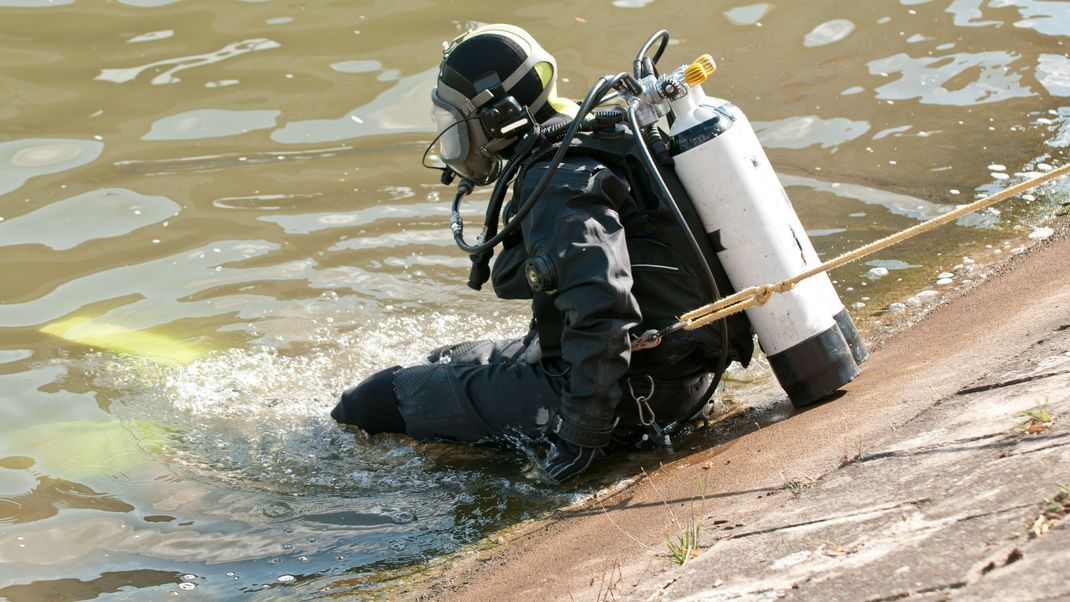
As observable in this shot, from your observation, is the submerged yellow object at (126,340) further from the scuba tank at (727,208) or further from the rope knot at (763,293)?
the rope knot at (763,293)

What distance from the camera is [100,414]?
4.27 m

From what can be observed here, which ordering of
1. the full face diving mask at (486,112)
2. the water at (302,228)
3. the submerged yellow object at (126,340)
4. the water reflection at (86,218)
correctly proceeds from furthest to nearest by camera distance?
the water reflection at (86,218), the submerged yellow object at (126,340), the water at (302,228), the full face diving mask at (486,112)

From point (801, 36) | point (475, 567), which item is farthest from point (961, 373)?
point (801, 36)

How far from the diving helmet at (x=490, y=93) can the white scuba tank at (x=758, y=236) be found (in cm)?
47

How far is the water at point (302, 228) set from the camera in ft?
11.5

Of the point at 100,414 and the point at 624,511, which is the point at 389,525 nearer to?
the point at 624,511

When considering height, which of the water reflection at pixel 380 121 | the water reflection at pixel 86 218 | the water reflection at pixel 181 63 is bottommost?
the water reflection at pixel 86 218

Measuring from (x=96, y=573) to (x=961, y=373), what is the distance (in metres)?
2.62

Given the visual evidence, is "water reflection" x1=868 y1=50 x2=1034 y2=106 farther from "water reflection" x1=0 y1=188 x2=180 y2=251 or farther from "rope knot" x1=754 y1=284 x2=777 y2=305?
"water reflection" x1=0 y1=188 x2=180 y2=251

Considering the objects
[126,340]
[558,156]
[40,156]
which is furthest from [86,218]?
[558,156]

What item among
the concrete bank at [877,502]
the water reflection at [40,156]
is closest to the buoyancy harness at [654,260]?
the concrete bank at [877,502]

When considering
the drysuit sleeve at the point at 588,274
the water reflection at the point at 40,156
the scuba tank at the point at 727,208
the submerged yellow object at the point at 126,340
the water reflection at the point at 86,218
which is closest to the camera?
the drysuit sleeve at the point at 588,274

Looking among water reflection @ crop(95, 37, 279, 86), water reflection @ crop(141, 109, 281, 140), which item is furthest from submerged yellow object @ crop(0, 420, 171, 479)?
water reflection @ crop(95, 37, 279, 86)

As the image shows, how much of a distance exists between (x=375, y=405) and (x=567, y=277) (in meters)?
1.12
